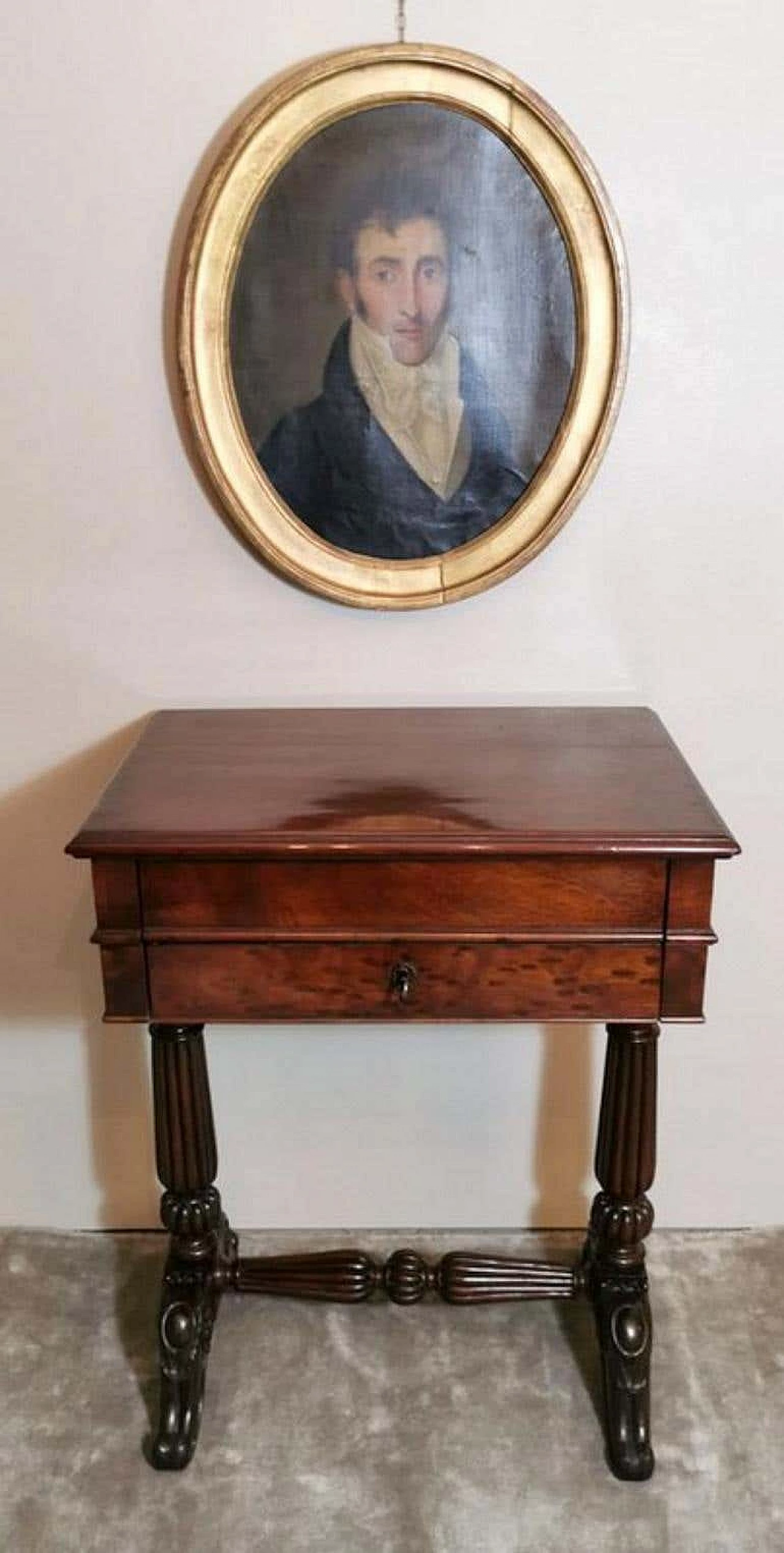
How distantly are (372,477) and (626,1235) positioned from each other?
1100 mm

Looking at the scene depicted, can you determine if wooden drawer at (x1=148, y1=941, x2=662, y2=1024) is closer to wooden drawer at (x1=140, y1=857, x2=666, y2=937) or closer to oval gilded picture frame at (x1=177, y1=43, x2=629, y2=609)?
wooden drawer at (x1=140, y1=857, x2=666, y2=937)

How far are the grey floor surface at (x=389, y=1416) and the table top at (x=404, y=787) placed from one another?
92 centimetres

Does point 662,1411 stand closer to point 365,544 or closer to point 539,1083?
point 539,1083

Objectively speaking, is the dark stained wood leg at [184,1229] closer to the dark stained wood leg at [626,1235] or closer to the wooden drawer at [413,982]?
the wooden drawer at [413,982]

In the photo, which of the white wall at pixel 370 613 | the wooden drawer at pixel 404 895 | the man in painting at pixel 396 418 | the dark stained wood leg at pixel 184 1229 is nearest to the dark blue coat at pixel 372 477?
the man in painting at pixel 396 418

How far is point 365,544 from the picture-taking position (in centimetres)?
183

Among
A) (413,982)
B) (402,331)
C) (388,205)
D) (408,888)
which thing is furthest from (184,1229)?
(388,205)

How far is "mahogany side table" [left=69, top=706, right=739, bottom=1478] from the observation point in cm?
144

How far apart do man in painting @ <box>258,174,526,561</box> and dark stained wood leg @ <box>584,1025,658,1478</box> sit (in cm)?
74

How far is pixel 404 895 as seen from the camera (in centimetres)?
148

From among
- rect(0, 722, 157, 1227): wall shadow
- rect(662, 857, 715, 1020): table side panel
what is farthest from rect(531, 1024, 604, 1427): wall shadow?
rect(0, 722, 157, 1227): wall shadow

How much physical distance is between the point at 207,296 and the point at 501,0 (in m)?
0.52

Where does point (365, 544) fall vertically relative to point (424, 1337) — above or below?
above

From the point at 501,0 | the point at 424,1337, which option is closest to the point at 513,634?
the point at 501,0
